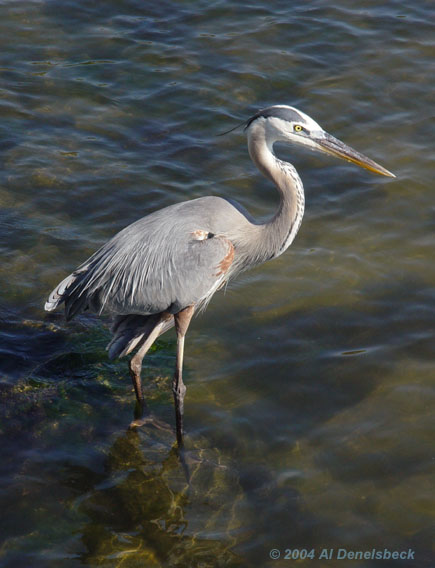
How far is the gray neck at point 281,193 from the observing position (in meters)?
6.06

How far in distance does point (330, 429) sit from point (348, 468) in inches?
16.0

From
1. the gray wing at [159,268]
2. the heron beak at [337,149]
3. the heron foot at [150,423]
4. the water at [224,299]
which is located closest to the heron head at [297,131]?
the heron beak at [337,149]

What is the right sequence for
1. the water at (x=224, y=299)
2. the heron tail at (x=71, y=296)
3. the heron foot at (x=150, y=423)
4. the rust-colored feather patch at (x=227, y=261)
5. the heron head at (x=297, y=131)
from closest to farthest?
1. the water at (x=224, y=299)
2. the heron head at (x=297, y=131)
3. the rust-colored feather patch at (x=227, y=261)
4. the heron tail at (x=71, y=296)
5. the heron foot at (x=150, y=423)

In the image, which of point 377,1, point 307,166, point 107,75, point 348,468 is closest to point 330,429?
point 348,468

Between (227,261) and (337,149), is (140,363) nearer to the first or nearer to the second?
(227,261)

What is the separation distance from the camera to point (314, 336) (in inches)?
272

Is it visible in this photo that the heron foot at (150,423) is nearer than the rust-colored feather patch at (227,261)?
No

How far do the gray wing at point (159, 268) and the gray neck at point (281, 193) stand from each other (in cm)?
38

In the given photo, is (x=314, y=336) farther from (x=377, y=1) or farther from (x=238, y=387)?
(x=377, y=1)

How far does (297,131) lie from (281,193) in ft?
1.67

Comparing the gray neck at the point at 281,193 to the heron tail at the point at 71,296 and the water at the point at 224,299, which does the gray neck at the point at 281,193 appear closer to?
the water at the point at 224,299

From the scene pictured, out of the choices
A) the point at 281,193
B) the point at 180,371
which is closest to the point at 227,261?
the point at 281,193

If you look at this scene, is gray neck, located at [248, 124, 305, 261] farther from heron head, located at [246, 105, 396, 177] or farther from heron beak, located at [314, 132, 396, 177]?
heron beak, located at [314, 132, 396, 177]

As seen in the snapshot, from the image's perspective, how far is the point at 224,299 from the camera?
24.5 feet
